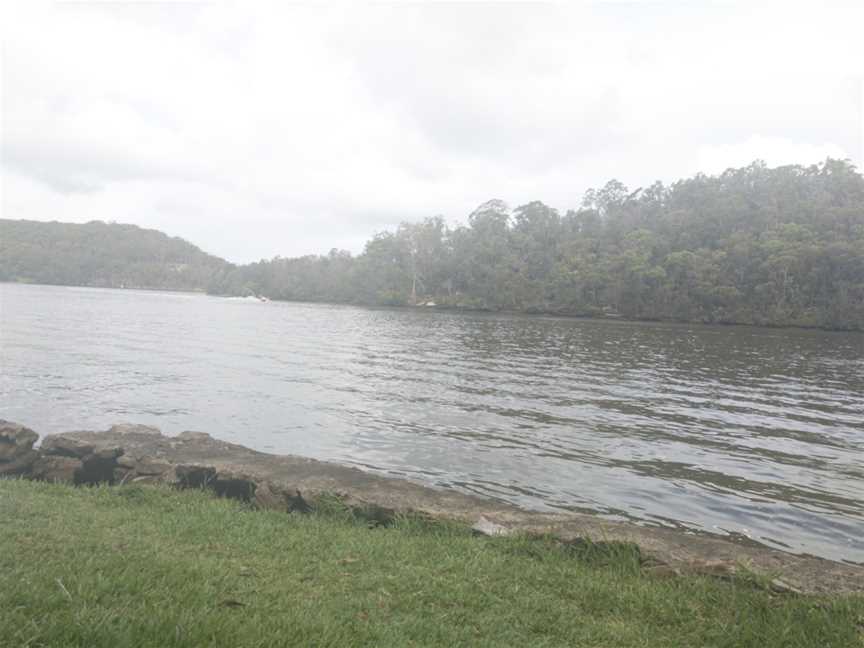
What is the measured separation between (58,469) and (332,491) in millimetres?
5520

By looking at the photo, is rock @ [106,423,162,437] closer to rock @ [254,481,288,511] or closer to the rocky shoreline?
the rocky shoreline

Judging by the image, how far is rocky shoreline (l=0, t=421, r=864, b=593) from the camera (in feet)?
21.8

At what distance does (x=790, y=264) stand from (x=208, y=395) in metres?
86.0

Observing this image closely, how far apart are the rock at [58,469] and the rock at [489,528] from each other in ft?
24.7

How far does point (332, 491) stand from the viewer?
9086 mm

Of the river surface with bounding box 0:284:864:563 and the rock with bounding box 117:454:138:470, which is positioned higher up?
the rock with bounding box 117:454:138:470

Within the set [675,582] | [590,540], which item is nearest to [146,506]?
[590,540]

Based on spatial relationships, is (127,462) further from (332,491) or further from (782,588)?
(782,588)

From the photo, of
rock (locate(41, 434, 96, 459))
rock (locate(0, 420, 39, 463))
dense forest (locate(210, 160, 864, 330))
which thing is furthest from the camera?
dense forest (locate(210, 160, 864, 330))

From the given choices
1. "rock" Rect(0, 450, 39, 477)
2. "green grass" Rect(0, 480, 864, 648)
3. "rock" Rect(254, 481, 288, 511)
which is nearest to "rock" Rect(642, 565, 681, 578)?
"green grass" Rect(0, 480, 864, 648)

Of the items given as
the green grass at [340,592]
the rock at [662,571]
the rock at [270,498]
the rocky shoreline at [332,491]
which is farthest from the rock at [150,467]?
the rock at [662,571]

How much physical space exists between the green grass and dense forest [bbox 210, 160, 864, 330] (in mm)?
88416

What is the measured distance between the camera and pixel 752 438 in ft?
54.9

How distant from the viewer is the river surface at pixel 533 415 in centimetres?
1143
